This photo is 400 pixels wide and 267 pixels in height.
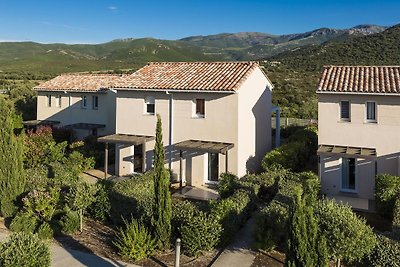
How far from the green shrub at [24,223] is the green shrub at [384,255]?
12.0m

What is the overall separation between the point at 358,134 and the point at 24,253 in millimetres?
16651

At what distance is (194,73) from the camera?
1016 inches

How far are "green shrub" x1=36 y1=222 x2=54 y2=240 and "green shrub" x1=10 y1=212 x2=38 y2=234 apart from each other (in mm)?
439

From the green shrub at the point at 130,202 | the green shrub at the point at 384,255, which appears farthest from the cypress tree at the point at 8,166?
the green shrub at the point at 384,255

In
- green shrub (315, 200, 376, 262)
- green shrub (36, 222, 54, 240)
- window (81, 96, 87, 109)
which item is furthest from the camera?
window (81, 96, 87, 109)

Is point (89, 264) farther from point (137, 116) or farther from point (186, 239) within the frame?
point (137, 116)

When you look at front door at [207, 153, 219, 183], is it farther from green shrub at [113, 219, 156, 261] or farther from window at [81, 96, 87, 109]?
window at [81, 96, 87, 109]

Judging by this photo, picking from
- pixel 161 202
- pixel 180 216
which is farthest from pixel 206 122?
pixel 161 202

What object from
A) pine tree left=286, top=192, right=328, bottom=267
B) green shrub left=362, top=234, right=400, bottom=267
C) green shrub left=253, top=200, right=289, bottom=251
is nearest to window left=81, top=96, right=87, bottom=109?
green shrub left=253, top=200, right=289, bottom=251

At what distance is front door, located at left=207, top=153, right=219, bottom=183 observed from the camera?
23359mm

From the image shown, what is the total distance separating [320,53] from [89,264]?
74089 millimetres

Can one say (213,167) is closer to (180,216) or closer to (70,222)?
(180,216)

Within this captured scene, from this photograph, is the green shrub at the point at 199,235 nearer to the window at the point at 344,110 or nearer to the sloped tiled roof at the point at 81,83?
→ the window at the point at 344,110

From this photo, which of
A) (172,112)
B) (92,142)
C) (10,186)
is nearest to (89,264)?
(10,186)
